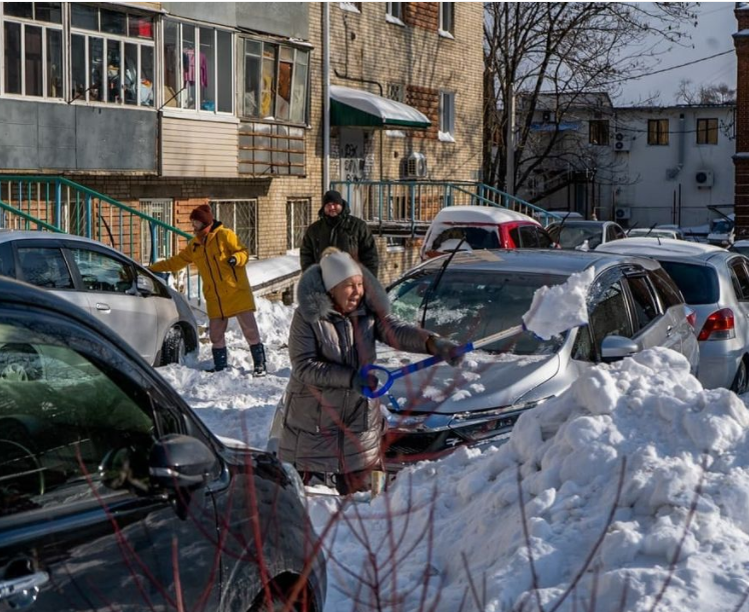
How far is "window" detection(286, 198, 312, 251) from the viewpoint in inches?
953

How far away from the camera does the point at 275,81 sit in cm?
2245

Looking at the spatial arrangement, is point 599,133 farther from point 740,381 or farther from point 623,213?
point 740,381

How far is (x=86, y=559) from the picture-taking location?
301cm

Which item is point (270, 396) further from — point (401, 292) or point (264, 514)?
point (264, 514)

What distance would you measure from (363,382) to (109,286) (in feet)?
19.6

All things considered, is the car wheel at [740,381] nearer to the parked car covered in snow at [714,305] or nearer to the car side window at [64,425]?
the parked car covered in snow at [714,305]

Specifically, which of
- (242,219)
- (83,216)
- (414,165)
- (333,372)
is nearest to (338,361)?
(333,372)

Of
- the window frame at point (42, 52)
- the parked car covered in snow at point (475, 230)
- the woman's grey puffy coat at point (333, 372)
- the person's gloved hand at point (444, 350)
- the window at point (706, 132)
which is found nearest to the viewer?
the person's gloved hand at point (444, 350)

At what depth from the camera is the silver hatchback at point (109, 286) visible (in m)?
10.1

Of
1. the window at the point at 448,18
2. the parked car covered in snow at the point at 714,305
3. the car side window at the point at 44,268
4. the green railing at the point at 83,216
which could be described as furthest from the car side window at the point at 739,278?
the window at the point at 448,18

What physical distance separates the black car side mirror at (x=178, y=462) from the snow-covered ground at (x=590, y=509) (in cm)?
82

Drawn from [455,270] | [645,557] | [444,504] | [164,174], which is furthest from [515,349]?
[164,174]

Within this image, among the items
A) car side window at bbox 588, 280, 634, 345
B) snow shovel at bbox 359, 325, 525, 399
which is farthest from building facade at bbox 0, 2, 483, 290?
snow shovel at bbox 359, 325, 525, 399

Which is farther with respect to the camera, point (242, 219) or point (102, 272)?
point (242, 219)
